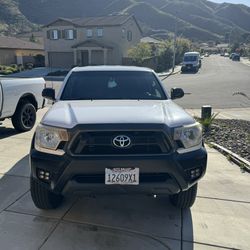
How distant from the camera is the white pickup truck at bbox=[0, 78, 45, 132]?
7254 millimetres

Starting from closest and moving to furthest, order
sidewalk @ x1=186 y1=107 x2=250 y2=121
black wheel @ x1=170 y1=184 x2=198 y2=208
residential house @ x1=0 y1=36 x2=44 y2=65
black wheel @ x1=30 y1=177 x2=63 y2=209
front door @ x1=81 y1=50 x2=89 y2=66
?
black wheel @ x1=30 y1=177 x2=63 y2=209, black wheel @ x1=170 y1=184 x2=198 y2=208, sidewalk @ x1=186 y1=107 x2=250 y2=121, front door @ x1=81 y1=50 x2=89 y2=66, residential house @ x1=0 y1=36 x2=44 y2=65

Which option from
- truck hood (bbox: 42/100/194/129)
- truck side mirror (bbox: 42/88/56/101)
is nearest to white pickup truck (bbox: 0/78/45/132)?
truck side mirror (bbox: 42/88/56/101)

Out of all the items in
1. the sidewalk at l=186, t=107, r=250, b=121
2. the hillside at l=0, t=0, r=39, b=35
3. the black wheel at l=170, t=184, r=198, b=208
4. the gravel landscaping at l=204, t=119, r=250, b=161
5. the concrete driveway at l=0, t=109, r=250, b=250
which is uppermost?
the hillside at l=0, t=0, r=39, b=35

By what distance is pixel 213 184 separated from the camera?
4898mm

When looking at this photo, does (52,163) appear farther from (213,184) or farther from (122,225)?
(213,184)

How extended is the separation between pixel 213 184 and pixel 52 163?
267cm

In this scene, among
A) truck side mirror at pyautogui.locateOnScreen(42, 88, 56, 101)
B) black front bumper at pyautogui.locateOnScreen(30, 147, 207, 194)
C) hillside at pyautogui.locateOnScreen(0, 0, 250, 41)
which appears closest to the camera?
black front bumper at pyautogui.locateOnScreen(30, 147, 207, 194)

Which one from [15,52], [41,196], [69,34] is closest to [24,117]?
[41,196]

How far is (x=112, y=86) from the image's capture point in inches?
188

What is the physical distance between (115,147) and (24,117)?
5.34 metres

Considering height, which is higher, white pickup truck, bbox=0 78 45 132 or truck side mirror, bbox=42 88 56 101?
truck side mirror, bbox=42 88 56 101

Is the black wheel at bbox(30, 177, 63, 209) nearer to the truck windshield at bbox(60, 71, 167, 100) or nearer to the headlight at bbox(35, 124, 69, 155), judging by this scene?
the headlight at bbox(35, 124, 69, 155)

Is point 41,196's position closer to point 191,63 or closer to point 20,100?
point 20,100

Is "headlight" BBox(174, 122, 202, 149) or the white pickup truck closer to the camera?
"headlight" BBox(174, 122, 202, 149)
